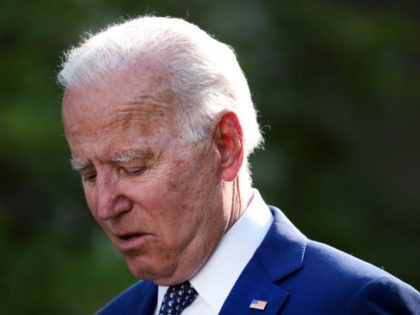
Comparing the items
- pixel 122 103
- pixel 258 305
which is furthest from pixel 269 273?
pixel 122 103

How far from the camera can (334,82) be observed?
8.47m

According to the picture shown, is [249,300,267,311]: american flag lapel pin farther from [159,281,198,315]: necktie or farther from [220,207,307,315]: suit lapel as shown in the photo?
[159,281,198,315]: necktie

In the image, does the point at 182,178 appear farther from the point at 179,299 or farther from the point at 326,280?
the point at 326,280

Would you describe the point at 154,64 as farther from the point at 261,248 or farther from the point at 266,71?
the point at 266,71

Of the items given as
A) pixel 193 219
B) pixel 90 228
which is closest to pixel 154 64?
pixel 193 219

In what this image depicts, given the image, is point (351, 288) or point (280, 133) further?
point (280, 133)

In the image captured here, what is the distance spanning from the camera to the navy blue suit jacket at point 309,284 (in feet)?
9.82

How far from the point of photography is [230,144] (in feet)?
10.9

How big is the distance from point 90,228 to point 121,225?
4268mm

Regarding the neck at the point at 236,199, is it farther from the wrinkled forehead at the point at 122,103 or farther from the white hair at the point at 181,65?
the wrinkled forehead at the point at 122,103

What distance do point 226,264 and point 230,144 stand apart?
1.17 ft

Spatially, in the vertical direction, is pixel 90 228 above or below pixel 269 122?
below

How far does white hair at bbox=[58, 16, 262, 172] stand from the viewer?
3236 millimetres

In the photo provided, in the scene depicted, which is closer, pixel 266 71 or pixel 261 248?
pixel 261 248
